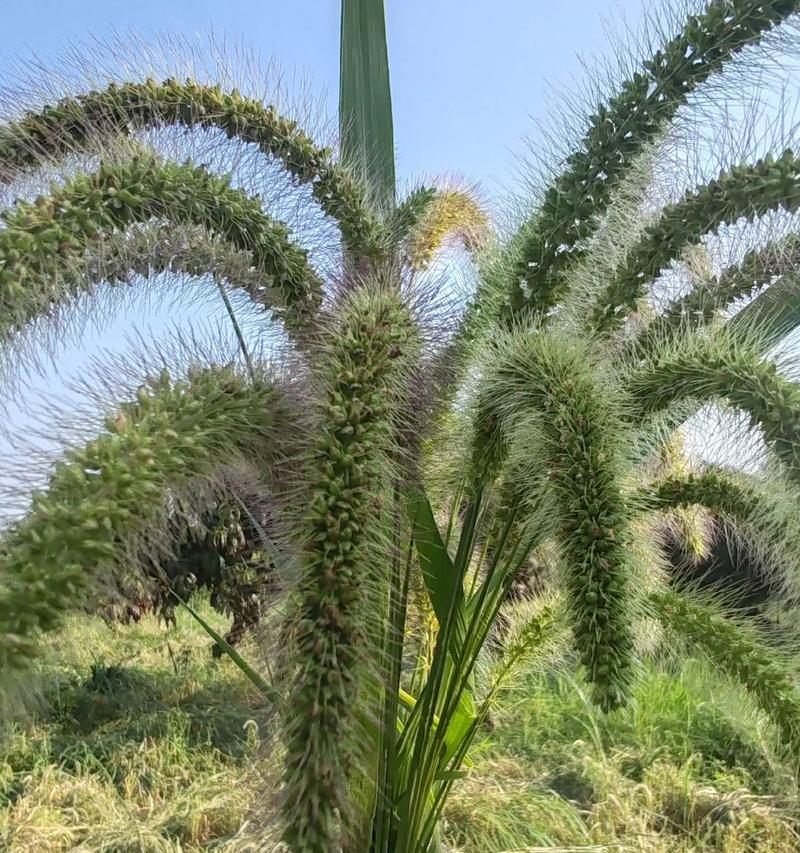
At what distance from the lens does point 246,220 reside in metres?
1.15

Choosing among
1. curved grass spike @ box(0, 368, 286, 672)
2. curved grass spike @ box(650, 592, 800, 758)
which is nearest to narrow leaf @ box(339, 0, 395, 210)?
curved grass spike @ box(0, 368, 286, 672)

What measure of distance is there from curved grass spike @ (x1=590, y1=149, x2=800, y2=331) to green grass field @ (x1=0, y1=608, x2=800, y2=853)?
0.81m

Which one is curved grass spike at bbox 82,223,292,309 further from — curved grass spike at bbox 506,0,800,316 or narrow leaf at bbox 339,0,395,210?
narrow leaf at bbox 339,0,395,210

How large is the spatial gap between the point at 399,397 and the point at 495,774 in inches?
101

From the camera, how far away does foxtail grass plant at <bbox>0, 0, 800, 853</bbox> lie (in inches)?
32.8

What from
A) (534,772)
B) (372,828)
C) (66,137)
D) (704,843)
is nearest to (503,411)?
(372,828)

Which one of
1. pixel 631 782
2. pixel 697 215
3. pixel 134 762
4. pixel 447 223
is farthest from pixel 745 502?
pixel 134 762

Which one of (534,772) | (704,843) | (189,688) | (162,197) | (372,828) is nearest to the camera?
(162,197)

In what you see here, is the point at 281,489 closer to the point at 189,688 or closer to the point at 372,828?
the point at 372,828

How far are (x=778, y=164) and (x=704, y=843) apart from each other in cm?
218

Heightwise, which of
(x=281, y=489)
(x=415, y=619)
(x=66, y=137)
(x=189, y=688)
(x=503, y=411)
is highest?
(x=66, y=137)

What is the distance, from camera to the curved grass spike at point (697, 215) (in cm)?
115

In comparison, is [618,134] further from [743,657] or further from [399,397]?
[743,657]

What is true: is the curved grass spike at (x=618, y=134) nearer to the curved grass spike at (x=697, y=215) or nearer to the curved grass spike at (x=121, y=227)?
the curved grass spike at (x=697, y=215)
